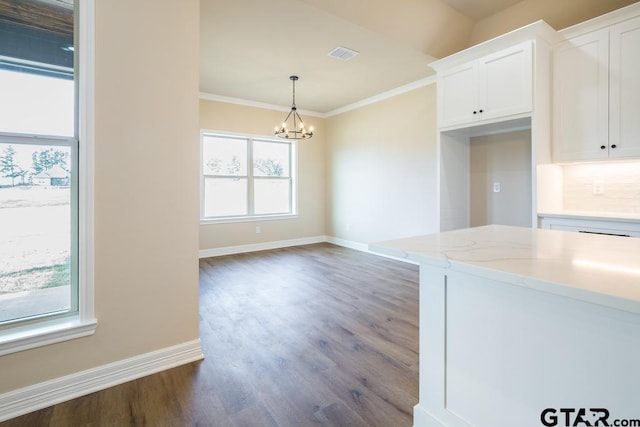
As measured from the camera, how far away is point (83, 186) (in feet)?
5.75

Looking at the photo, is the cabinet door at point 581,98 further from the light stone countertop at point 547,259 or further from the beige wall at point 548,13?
the light stone countertop at point 547,259

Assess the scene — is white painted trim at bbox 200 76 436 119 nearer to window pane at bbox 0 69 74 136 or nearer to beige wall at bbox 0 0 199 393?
beige wall at bbox 0 0 199 393

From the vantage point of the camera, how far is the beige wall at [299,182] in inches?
213

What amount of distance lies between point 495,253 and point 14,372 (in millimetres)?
2407

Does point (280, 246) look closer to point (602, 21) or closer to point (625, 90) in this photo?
point (625, 90)

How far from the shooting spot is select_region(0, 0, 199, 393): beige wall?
1793 millimetres

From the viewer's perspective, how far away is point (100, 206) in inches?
71.1

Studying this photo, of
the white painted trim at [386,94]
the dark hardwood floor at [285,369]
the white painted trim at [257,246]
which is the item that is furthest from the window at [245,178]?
the dark hardwood floor at [285,369]

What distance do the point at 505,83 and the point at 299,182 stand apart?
4141 millimetres

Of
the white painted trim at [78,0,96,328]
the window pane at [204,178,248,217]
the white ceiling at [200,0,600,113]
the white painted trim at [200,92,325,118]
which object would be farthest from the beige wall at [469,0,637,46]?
the window pane at [204,178,248,217]

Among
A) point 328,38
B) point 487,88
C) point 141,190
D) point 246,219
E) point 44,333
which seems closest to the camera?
point 44,333

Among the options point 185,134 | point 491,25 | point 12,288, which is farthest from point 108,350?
point 491,25

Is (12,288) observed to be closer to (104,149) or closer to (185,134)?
(104,149)

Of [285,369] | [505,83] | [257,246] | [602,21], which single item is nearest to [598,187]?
[505,83]
